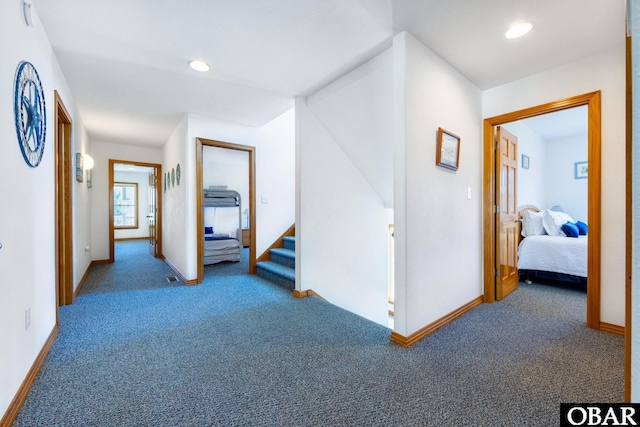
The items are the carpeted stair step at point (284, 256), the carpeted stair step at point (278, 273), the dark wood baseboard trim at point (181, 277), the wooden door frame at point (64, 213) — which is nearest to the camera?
the wooden door frame at point (64, 213)

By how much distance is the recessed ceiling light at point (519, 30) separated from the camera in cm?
184

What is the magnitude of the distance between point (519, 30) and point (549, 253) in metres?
2.81

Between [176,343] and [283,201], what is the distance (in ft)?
8.97

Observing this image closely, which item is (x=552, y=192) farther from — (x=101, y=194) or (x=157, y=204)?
(x=101, y=194)

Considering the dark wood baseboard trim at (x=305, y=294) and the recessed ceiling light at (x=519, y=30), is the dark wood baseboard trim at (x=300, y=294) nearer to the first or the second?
the dark wood baseboard trim at (x=305, y=294)

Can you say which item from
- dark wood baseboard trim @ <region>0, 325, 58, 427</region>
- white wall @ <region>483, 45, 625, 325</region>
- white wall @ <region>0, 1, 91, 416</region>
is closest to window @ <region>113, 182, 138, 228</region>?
white wall @ <region>0, 1, 91, 416</region>

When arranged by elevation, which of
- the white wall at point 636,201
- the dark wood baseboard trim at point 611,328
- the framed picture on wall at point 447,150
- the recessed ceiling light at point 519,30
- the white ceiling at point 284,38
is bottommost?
the dark wood baseboard trim at point 611,328

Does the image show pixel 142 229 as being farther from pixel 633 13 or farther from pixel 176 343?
pixel 633 13

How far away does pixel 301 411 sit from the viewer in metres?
1.33

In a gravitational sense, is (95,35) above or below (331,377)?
above

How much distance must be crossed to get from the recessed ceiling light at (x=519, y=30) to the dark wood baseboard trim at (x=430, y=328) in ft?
7.14

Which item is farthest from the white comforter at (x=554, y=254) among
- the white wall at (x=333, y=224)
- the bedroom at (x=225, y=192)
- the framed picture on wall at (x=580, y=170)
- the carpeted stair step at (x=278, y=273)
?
the bedroom at (x=225, y=192)

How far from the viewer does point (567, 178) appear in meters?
5.42

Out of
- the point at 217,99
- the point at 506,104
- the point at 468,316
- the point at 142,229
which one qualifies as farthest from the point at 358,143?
the point at 142,229
